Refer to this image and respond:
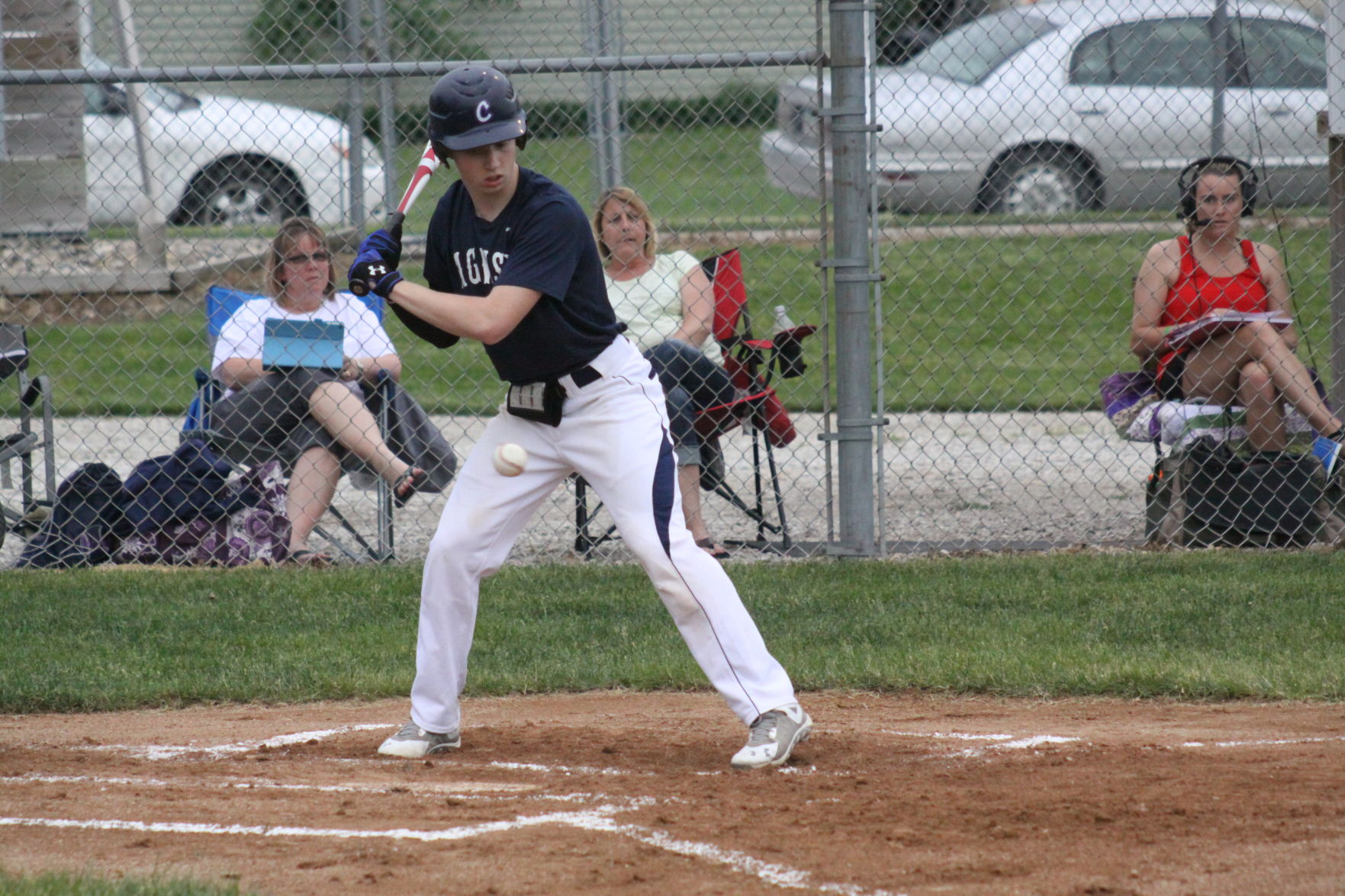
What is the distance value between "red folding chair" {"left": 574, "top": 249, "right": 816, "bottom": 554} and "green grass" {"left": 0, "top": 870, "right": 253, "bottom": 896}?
3664mm

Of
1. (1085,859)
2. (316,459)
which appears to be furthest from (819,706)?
(316,459)

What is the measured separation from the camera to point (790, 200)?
12336 millimetres

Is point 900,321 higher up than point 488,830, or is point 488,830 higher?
point 900,321

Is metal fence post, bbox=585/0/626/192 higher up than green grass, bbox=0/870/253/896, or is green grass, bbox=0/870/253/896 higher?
metal fence post, bbox=585/0/626/192

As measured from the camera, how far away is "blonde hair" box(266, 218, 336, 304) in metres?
6.59

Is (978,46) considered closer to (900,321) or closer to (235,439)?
(900,321)

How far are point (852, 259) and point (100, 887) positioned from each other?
4048 mm

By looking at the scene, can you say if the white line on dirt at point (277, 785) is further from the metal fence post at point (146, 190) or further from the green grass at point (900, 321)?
the metal fence post at point (146, 190)

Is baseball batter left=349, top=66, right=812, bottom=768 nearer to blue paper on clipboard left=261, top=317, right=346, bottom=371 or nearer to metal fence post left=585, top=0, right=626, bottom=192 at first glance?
blue paper on clipboard left=261, top=317, right=346, bottom=371

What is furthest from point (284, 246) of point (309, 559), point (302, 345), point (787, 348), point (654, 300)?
point (787, 348)

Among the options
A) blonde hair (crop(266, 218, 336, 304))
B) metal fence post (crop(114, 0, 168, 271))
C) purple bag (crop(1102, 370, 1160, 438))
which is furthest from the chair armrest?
purple bag (crop(1102, 370, 1160, 438))

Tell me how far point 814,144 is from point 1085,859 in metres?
7.25

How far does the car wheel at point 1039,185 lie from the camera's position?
9516 millimetres

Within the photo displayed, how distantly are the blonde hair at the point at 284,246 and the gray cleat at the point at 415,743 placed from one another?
3.19m
